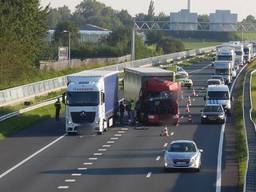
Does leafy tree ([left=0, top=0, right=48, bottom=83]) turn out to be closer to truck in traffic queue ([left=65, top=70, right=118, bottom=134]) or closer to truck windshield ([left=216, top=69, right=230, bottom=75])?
truck windshield ([left=216, top=69, right=230, bottom=75])

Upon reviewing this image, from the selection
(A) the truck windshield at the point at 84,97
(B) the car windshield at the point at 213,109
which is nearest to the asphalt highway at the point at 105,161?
(B) the car windshield at the point at 213,109

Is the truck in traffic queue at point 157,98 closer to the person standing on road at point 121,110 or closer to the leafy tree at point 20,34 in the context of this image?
the person standing on road at point 121,110

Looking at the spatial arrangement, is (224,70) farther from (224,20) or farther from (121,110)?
(224,20)

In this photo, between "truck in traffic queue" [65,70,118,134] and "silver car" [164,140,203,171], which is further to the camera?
"truck in traffic queue" [65,70,118,134]

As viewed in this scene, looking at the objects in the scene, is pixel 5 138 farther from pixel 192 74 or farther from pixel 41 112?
pixel 192 74

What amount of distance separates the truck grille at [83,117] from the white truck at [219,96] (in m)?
16.0

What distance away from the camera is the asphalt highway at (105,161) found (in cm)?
3371

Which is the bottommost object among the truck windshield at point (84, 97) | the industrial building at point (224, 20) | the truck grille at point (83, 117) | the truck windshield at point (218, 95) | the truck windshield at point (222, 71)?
the truck windshield at point (222, 71)

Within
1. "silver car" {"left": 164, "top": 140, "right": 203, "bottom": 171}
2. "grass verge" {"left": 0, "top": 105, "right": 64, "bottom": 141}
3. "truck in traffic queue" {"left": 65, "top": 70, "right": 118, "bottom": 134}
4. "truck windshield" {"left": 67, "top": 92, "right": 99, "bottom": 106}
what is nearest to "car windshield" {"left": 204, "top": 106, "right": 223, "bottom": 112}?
"truck in traffic queue" {"left": 65, "top": 70, "right": 118, "bottom": 134}

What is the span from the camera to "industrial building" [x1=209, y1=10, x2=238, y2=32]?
15150 cm

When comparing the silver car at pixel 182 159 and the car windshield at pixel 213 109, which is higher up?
the silver car at pixel 182 159

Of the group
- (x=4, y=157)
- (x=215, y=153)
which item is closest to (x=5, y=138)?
(x=4, y=157)

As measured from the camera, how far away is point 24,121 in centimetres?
5844

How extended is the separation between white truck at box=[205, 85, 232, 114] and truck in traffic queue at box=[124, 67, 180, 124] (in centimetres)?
798
